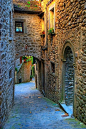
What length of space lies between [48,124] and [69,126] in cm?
71

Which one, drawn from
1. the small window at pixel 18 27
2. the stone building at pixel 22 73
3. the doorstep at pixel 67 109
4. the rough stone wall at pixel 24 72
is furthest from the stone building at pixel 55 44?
the rough stone wall at pixel 24 72

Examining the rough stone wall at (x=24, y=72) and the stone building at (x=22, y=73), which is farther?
the rough stone wall at (x=24, y=72)

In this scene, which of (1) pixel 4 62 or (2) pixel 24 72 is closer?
(1) pixel 4 62

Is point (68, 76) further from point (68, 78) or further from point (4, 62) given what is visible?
point (4, 62)

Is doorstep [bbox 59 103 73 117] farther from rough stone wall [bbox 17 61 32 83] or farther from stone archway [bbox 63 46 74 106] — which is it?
rough stone wall [bbox 17 61 32 83]

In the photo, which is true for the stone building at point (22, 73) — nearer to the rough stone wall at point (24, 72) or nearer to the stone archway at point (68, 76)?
the rough stone wall at point (24, 72)

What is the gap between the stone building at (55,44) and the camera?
15.3ft

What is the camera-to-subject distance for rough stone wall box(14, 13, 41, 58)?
35.1 feet

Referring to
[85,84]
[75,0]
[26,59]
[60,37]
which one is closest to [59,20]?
[60,37]

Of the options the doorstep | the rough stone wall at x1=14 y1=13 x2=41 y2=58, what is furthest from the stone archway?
the rough stone wall at x1=14 y1=13 x2=41 y2=58

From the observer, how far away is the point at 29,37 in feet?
35.8

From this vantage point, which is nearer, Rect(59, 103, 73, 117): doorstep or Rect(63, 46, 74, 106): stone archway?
Rect(59, 103, 73, 117): doorstep

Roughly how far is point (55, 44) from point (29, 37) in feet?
12.0

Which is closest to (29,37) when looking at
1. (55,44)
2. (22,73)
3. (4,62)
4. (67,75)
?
(55,44)
